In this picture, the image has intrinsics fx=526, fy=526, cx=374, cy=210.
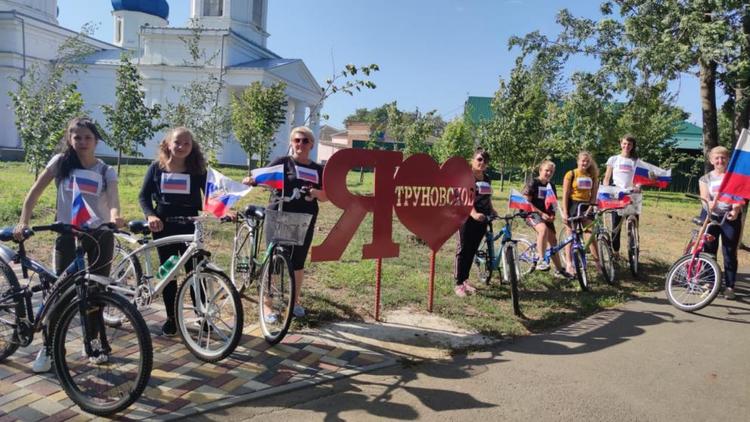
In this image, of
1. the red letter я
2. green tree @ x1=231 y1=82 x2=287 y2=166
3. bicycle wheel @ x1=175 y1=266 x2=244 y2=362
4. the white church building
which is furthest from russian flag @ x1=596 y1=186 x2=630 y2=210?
the white church building

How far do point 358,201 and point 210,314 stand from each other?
181cm

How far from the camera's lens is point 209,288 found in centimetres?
391

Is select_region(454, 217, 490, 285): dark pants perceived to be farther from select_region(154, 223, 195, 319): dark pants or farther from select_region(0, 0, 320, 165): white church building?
select_region(0, 0, 320, 165): white church building

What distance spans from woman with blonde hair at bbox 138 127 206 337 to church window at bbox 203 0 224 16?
37.3 meters

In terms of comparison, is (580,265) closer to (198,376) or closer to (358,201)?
(358,201)

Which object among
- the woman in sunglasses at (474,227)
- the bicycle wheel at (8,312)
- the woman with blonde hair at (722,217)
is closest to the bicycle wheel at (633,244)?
the woman with blonde hair at (722,217)

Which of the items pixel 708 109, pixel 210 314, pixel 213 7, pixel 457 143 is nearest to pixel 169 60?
pixel 213 7

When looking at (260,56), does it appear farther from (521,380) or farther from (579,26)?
(521,380)

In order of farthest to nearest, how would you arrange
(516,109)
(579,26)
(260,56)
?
1. (260,56)
2. (516,109)
3. (579,26)

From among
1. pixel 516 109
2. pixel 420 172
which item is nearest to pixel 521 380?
pixel 420 172

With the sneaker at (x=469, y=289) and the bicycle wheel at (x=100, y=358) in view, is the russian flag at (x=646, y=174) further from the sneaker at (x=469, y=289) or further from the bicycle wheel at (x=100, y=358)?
the bicycle wheel at (x=100, y=358)

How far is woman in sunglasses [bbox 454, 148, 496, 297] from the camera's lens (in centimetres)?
617

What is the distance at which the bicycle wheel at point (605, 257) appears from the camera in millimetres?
7105

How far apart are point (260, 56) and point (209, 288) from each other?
37.1m
